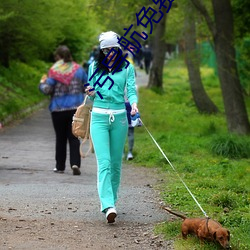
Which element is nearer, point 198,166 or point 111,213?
point 111,213

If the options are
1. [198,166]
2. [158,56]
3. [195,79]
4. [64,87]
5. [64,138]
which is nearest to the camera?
[64,87]

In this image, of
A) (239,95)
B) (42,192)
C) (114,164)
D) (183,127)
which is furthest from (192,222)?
(183,127)

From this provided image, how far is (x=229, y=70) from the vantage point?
53.0 ft

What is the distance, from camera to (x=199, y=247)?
6156 mm

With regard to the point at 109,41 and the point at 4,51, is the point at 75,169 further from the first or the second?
the point at 4,51

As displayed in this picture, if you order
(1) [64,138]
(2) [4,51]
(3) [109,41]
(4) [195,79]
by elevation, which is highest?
(3) [109,41]

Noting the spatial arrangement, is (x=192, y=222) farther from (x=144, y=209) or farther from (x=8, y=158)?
(x=8, y=158)

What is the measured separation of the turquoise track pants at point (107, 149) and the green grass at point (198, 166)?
0.66 metres

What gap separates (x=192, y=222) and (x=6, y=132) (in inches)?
437

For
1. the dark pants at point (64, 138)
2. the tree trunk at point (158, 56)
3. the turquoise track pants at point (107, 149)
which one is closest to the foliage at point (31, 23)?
the tree trunk at point (158, 56)

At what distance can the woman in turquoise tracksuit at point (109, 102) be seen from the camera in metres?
7.43

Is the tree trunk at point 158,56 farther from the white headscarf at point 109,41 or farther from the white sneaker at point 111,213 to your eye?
the white sneaker at point 111,213

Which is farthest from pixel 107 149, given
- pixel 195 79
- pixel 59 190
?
pixel 195 79

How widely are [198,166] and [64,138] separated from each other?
2205mm
